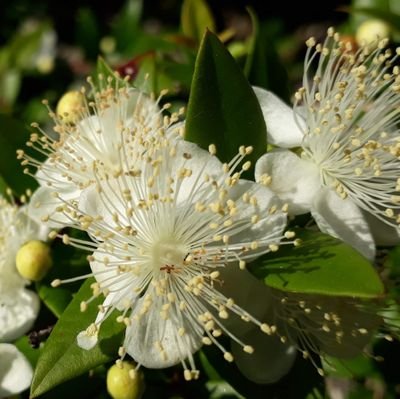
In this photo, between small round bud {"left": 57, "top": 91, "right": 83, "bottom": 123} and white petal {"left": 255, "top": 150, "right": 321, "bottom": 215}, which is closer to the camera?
white petal {"left": 255, "top": 150, "right": 321, "bottom": 215}

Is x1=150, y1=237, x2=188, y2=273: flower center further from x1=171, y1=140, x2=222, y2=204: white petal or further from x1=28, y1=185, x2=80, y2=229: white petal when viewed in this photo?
x1=28, y1=185, x2=80, y2=229: white petal

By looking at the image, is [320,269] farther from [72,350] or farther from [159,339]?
[72,350]

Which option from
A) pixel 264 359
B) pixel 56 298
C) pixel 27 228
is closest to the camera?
pixel 264 359

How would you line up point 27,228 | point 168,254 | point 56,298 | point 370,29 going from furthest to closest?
point 370,29 → point 27,228 → point 56,298 → point 168,254

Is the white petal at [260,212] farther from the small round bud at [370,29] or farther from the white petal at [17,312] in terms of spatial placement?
the small round bud at [370,29]

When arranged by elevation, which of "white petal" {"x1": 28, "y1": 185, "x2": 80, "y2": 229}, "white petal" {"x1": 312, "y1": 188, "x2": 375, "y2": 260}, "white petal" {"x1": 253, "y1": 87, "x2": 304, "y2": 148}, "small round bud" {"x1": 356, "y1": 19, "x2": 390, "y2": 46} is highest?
"small round bud" {"x1": 356, "y1": 19, "x2": 390, "y2": 46}

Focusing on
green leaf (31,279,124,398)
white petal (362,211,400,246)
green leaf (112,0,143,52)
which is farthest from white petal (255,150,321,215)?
green leaf (112,0,143,52)

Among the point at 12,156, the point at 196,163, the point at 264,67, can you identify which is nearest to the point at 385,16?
the point at 264,67

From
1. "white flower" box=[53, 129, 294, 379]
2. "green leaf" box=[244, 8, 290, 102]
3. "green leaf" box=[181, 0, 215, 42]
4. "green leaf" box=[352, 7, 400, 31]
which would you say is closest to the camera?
"white flower" box=[53, 129, 294, 379]
